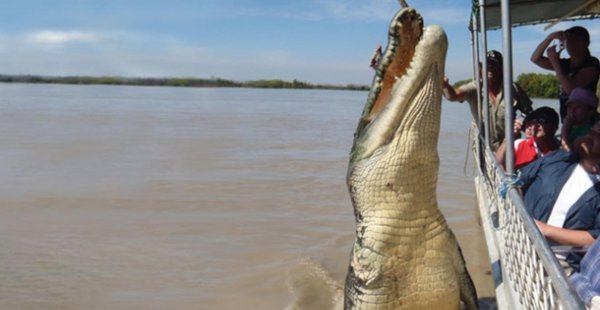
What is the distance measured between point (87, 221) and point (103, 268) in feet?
6.82

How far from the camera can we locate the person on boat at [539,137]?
14.5 feet

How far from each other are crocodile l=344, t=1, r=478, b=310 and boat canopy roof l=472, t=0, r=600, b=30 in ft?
9.69

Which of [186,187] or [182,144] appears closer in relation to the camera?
[186,187]

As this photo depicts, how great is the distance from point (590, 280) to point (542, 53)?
3.09 m

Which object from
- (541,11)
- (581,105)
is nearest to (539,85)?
(541,11)

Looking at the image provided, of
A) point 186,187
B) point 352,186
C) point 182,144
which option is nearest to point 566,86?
point 352,186

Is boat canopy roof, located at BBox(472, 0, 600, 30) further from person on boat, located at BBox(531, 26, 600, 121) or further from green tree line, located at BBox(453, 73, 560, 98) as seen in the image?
green tree line, located at BBox(453, 73, 560, 98)

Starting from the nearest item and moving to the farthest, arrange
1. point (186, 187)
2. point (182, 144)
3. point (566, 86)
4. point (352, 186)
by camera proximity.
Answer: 1. point (352, 186)
2. point (566, 86)
3. point (186, 187)
4. point (182, 144)

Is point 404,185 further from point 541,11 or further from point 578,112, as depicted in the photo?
point 541,11

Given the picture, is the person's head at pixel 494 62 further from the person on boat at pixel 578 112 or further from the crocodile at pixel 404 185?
the crocodile at pixel 404 185

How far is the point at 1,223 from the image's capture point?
7.96 m

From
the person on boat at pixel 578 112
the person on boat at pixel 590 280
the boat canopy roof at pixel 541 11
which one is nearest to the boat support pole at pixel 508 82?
the person on boat at pixel 590 280

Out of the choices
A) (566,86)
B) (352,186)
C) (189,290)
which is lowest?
(189,290)

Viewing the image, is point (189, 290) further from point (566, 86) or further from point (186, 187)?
point (186, 187)
